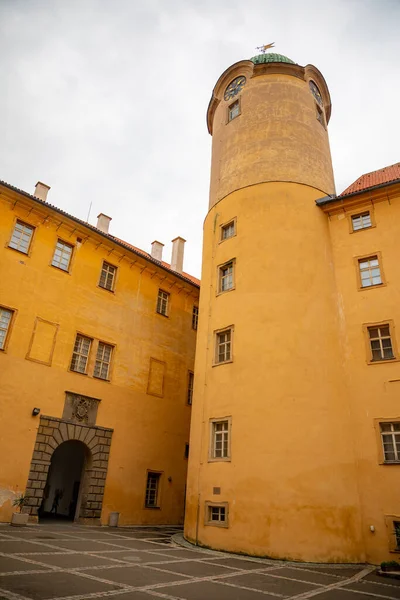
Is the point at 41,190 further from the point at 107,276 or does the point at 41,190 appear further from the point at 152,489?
the point at 152,489

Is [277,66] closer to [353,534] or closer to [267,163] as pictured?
[267,163]

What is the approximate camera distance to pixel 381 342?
1528 centimetres

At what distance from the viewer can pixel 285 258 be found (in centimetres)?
1689

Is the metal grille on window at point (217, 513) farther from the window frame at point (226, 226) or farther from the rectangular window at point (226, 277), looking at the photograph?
the window frame at point (226, 226)

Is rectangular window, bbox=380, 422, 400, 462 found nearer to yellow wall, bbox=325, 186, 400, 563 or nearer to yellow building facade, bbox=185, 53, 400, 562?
yellow building facade, bbox=185, 53, 400, 562

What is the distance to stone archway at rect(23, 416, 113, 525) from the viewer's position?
16.4 meters

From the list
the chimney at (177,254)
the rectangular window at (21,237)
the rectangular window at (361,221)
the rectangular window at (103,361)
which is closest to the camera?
the rectangular window at (361,221)

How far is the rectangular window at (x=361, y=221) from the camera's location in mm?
17656

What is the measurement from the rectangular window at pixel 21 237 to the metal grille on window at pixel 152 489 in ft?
41.1

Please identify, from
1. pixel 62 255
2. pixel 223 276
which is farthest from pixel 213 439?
pixel 62 255

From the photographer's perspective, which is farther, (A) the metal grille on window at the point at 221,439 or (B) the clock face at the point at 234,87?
(B) the clock face at the point at 234,87

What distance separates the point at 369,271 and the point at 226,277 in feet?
19.6

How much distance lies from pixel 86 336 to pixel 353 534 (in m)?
13.4

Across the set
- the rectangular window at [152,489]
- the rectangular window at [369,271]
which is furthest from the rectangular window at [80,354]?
the rectangular window at [369,271]
